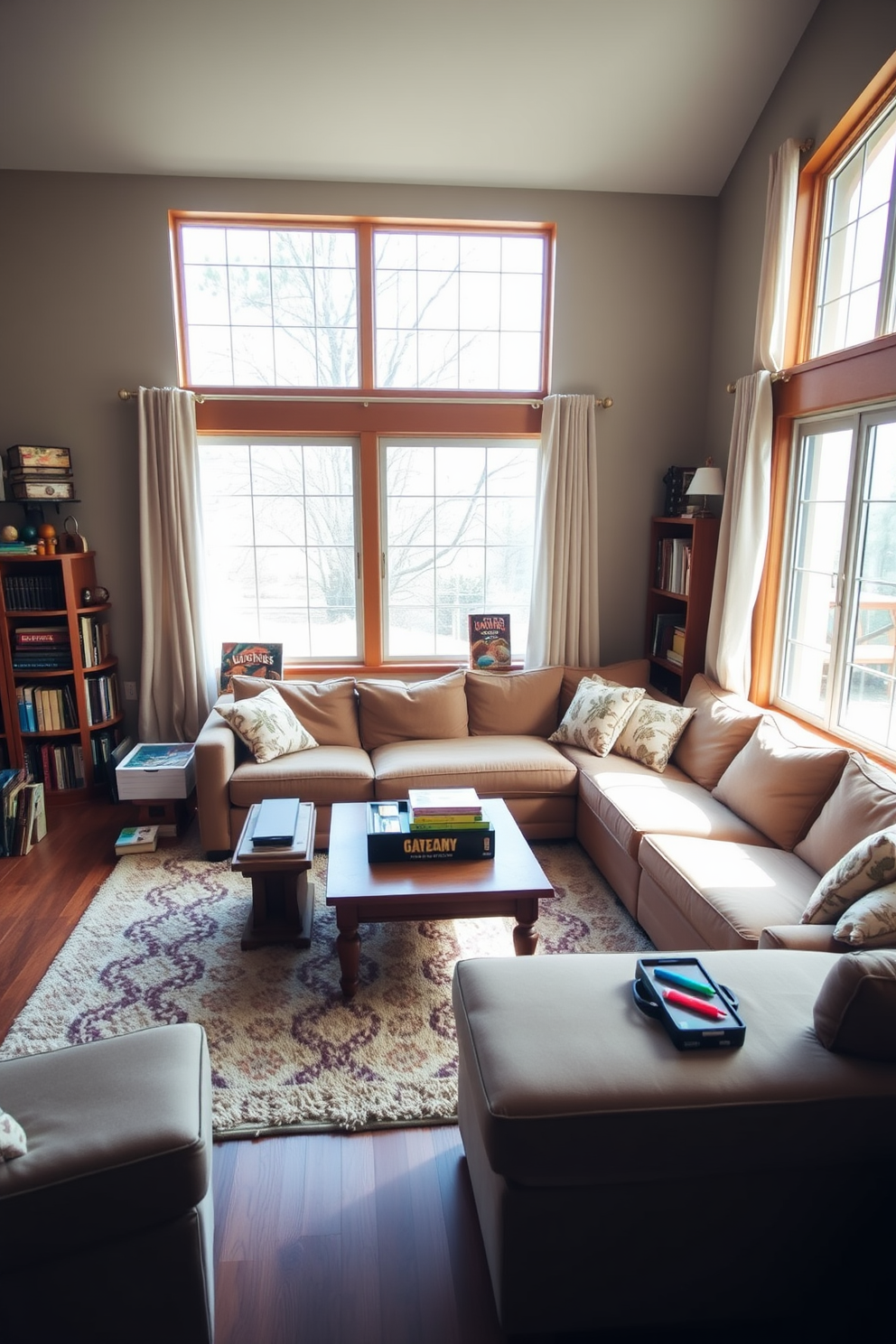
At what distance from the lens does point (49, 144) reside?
4.02 metres

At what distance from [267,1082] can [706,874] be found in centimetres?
154

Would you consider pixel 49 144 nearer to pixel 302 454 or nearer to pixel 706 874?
pixel 302 454

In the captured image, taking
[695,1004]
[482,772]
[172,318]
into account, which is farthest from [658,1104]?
[172,318]

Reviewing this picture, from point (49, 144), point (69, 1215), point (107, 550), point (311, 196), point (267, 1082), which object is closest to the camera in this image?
point (69, 1215)

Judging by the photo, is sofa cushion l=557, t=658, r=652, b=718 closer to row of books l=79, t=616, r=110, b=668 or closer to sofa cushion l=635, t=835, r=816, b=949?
sofa cushion l=635, t=835, r=816, b=949

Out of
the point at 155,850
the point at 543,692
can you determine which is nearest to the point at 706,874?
the point at 543,692

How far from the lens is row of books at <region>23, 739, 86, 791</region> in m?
4.41

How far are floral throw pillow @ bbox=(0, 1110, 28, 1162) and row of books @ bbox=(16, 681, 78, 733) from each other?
126 inches

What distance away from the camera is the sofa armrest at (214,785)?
11.9ft

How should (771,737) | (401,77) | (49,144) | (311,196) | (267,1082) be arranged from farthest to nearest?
(311,196), (49,144), (401,77), (771,737), (267,1082)

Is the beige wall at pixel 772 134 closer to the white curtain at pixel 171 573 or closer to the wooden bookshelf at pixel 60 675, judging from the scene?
the white curtain at pixel 171 573

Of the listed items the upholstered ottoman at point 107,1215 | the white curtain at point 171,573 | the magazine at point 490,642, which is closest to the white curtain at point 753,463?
the magazine at point 490,642

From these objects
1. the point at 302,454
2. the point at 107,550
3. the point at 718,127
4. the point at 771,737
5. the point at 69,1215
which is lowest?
the point at 69,1215

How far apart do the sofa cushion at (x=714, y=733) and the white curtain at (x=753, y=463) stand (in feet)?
0.64
